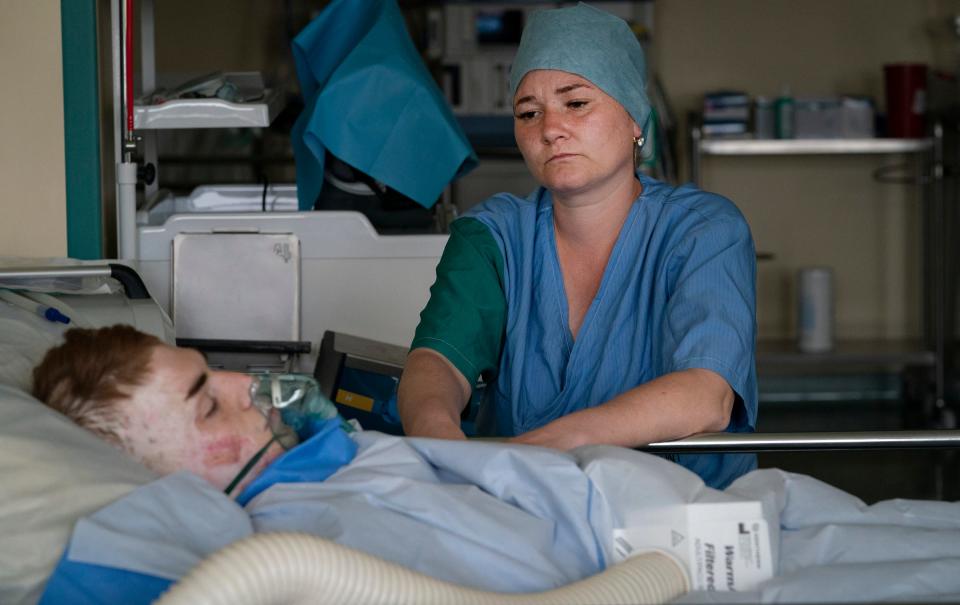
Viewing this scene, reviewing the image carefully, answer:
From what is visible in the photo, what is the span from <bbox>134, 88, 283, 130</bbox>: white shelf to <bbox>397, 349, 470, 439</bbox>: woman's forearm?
0.87 m

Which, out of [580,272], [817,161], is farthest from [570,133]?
[817,161]

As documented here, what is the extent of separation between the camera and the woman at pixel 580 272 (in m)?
1.73

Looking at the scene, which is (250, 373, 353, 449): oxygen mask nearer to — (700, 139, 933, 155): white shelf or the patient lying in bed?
the patient lying in bed

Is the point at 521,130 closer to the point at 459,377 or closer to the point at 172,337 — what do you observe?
the point at 459,377

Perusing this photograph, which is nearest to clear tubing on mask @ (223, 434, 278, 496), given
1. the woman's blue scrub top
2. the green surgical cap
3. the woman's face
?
the woman's blue scrub top

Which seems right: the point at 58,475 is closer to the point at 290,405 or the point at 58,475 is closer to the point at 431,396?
the point at 290,405

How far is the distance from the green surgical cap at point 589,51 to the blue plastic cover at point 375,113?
0.67m

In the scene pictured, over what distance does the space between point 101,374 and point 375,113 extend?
1365mm

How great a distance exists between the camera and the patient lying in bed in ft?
3.82

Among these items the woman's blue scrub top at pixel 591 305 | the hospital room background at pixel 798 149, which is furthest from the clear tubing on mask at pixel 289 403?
the hospital room background at pixel 798 149

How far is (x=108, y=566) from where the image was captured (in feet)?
3.53

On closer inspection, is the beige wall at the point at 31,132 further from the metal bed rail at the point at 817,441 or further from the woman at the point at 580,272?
the metal bed rail at the point at 817,441

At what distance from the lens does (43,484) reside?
1146 mm

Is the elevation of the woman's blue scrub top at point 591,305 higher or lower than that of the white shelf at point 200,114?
lower
